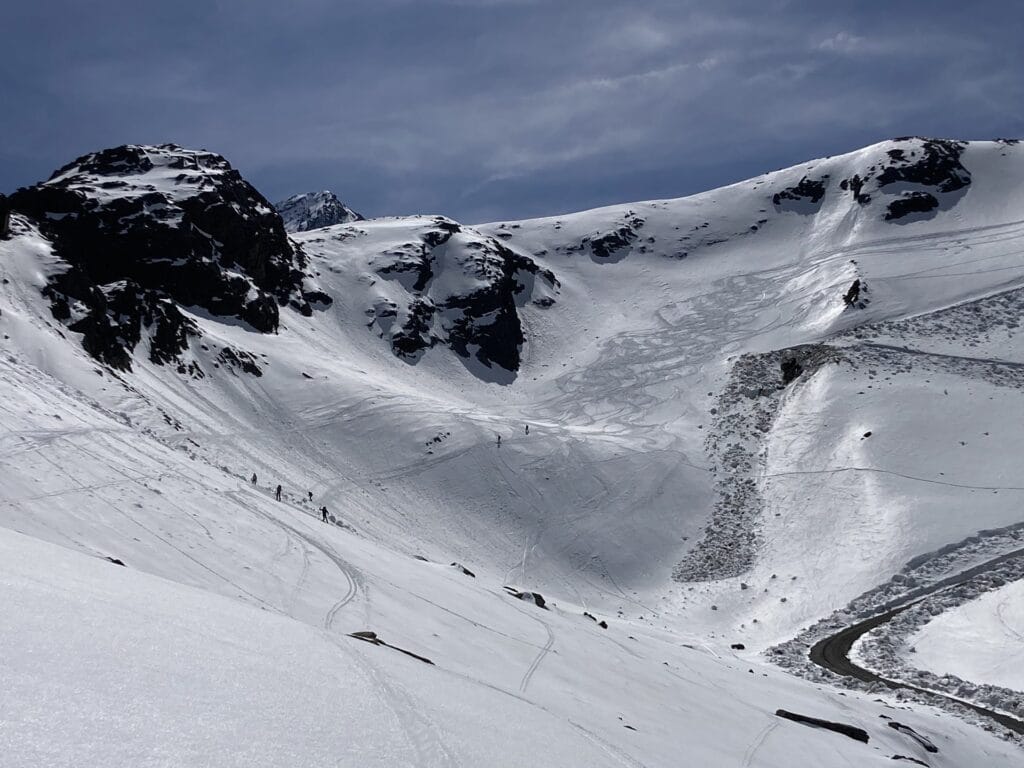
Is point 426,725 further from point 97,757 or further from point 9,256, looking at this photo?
point 9,256

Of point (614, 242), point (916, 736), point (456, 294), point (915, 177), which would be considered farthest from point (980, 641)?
point (915, 177)

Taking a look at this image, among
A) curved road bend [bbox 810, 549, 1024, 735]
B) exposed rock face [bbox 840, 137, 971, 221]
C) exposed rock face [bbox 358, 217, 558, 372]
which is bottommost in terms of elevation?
curved road bend [bbox 810, 549, 1024, 735]

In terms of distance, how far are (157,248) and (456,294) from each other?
3448 centimetres

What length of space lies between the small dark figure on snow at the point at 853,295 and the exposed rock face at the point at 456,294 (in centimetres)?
3438

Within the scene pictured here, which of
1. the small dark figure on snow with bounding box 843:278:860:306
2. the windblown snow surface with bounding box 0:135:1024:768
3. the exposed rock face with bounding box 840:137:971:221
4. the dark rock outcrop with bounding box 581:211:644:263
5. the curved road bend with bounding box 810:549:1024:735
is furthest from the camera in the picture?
the dark rock outcrop with bounding box 581:211:644:263

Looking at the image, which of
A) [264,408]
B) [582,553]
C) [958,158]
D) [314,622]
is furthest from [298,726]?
[958,158]

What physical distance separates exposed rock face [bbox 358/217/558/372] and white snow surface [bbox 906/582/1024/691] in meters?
56.3

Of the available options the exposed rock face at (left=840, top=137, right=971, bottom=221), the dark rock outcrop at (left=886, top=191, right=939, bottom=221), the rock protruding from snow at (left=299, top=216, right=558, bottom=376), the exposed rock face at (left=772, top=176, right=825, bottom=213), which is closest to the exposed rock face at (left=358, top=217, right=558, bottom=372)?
the rock protruding from snow at (left=299, top=216, right=558, bottom=376)

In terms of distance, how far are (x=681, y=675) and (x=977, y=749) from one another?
8.20 m

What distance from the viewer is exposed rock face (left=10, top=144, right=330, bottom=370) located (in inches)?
2058

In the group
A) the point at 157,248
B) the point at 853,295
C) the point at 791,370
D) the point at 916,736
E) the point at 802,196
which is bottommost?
the point at 916,736

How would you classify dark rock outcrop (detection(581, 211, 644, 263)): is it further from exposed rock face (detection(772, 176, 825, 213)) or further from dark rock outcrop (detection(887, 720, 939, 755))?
dark rock outcrop (detection(887, 720, 939, 755))

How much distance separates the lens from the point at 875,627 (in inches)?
1312

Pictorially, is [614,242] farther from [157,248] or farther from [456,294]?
[157,248]
